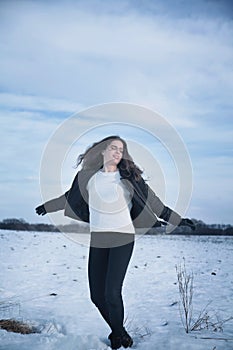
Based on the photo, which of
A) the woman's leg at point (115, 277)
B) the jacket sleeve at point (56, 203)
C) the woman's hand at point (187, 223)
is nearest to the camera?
the woman's leg at point (115, 277)

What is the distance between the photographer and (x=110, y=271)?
12.1ft

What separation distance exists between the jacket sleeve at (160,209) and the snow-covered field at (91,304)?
1.15 metres

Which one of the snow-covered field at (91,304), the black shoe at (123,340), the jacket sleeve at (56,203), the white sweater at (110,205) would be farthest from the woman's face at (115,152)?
the snow-covered field at (91,304)

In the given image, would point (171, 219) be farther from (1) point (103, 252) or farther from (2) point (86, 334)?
(2) point (86, 334)

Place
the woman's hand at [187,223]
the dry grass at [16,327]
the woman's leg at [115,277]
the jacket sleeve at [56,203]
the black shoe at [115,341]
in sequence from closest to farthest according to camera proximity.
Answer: the woman's leg at [115,277], the black shoe at [115,341], the woman's hand at [187,223], the jacket sleeve at [56,203], the dry grass at [16,327]

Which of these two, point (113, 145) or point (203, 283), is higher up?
point (113, 145)

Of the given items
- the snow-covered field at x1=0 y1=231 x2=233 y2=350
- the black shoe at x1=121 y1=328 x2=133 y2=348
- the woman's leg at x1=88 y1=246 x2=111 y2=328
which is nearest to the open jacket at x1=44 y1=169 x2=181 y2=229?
the woman's leg at x1=88 y1=246 x2=111 y2=328

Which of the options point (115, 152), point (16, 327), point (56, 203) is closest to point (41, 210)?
point (56, 203)

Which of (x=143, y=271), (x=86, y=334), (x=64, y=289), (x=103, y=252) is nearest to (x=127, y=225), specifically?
(x=103, y=252)

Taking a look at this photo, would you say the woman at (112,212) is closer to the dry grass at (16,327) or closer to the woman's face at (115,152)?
the woman's face at (115,152)

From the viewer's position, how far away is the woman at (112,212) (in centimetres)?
372

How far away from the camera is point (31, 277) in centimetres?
811

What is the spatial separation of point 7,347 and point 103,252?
1127 mm

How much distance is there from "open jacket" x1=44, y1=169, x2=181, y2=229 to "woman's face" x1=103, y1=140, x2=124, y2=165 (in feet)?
0.36
